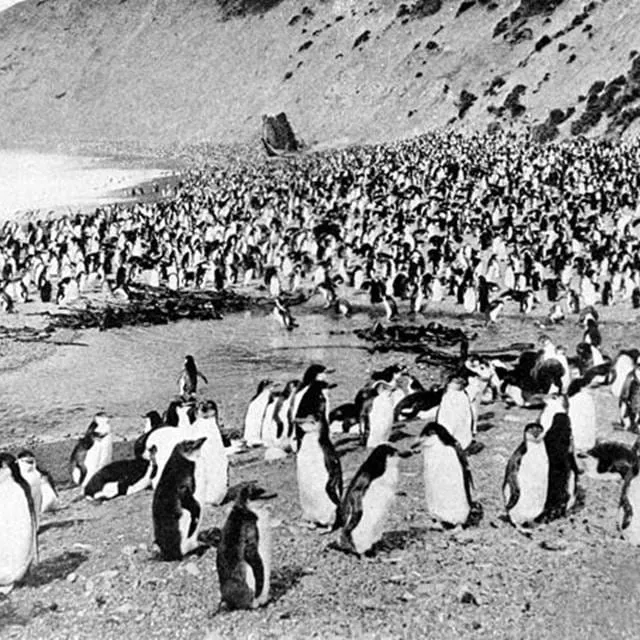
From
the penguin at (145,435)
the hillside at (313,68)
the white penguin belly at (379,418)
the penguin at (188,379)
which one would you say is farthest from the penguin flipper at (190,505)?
the hillside at (313,68)

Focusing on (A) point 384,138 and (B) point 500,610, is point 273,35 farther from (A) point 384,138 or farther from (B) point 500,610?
(B) point 500,610

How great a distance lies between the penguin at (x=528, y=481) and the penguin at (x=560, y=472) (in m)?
0.09

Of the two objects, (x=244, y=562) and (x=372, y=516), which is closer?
(x=244, y=562)

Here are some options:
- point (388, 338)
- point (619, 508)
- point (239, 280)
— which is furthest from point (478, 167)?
point (619, 508)

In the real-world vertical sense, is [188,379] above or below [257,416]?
above

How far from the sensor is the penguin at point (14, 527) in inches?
256

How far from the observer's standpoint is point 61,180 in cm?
5309

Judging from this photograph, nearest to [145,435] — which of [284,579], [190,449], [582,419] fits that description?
[190,449]

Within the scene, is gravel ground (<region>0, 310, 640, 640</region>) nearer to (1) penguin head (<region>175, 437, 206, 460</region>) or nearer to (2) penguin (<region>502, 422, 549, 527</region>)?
(2) penguin (<region>502, 422, 549, 527</region>)

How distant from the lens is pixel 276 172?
44125 millimetres

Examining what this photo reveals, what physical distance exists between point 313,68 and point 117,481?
64243 mm

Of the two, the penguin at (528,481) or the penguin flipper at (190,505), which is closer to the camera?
the penguin flipper at (190,505)

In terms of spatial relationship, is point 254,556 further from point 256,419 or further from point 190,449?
point 256,419

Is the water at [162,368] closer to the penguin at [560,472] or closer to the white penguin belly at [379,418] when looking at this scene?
the white penguin belly at [379,418]
